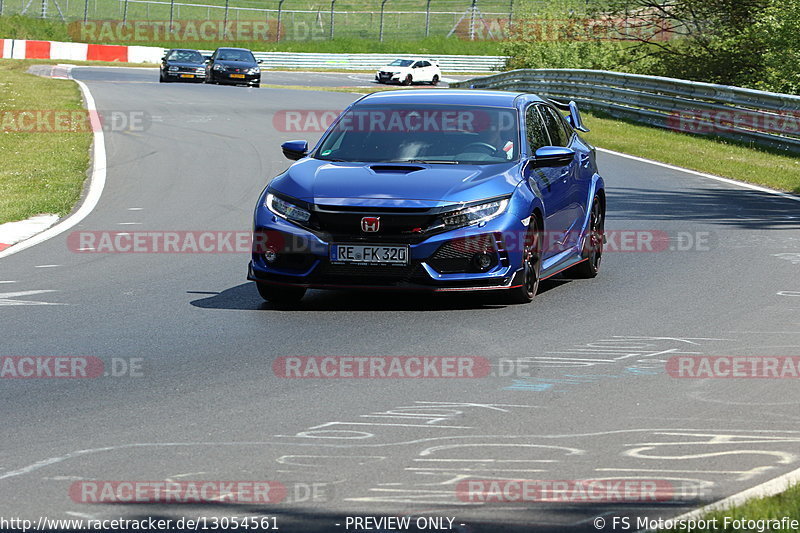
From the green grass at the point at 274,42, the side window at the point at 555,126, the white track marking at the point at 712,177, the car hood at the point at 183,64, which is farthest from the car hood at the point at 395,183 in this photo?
the green grass at the point at 274,42

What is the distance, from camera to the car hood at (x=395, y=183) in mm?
9352

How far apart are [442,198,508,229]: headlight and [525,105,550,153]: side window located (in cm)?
122

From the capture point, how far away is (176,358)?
8.03 m

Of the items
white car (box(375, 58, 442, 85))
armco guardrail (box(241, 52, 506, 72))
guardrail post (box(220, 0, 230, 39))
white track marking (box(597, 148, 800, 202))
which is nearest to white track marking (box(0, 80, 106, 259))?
white track marking (box(597, 148, 800, 202))

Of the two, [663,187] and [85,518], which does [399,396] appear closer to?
[85,518]

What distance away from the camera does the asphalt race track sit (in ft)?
17.9

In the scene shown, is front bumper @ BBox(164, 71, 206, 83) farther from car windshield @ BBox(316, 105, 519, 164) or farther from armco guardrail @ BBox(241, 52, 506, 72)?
car windshield @ BBox(316, 105, 519, 164)

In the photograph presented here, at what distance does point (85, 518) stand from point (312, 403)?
207cm

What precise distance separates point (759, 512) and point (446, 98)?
671cm

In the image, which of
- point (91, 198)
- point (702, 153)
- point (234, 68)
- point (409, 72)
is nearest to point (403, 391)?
point (91, 198)

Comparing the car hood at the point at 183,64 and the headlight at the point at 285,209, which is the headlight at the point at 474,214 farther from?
the car hood at the point at 183,64

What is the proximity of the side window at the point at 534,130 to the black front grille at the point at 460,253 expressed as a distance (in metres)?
1.49

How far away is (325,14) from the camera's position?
2896 inches

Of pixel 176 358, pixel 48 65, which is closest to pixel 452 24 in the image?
pixel 48 65
